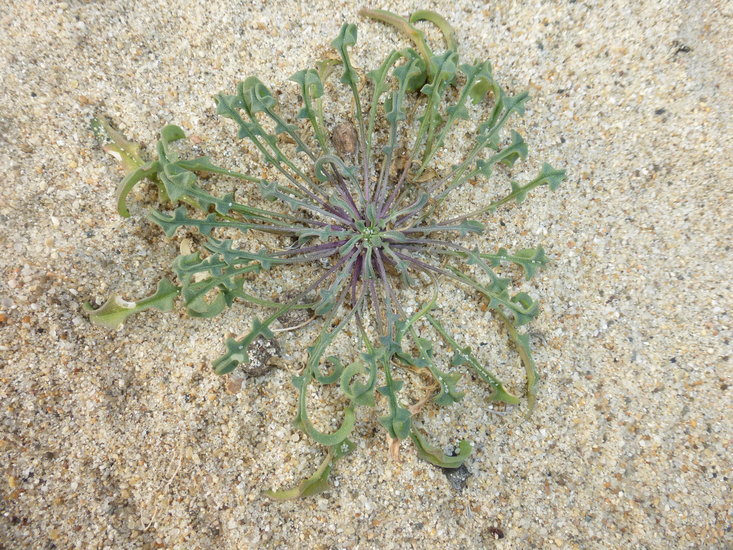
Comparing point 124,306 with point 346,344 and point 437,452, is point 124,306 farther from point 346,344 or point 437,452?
point 437,452

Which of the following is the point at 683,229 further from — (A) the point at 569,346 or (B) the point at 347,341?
(B) the point at 347,341

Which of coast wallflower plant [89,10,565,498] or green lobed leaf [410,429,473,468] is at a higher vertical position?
coast wallflower plant [89,10,565,498]

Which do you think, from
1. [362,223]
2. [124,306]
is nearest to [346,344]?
[362,223]

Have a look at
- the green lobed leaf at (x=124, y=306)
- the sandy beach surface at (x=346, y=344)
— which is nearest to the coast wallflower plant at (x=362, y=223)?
the green lobed leaf at (x=124, y=306)

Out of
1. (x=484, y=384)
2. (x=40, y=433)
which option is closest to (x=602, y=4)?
(x=484, y=384)

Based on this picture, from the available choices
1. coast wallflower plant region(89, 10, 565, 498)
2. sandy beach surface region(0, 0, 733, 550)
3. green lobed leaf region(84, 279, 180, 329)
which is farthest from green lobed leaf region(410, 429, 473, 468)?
green lobed leaf region(84, 279, 180, 329)

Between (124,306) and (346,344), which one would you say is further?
(346,344)

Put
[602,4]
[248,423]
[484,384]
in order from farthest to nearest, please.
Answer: [602,4]
[484,384]
[248,423]

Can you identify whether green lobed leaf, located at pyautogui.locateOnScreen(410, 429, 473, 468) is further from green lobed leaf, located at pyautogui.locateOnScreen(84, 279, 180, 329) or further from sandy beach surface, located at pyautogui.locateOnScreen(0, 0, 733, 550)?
green lobed leaf, located at pyautogui.locateOnScreen(84, 279, 180, 329)
